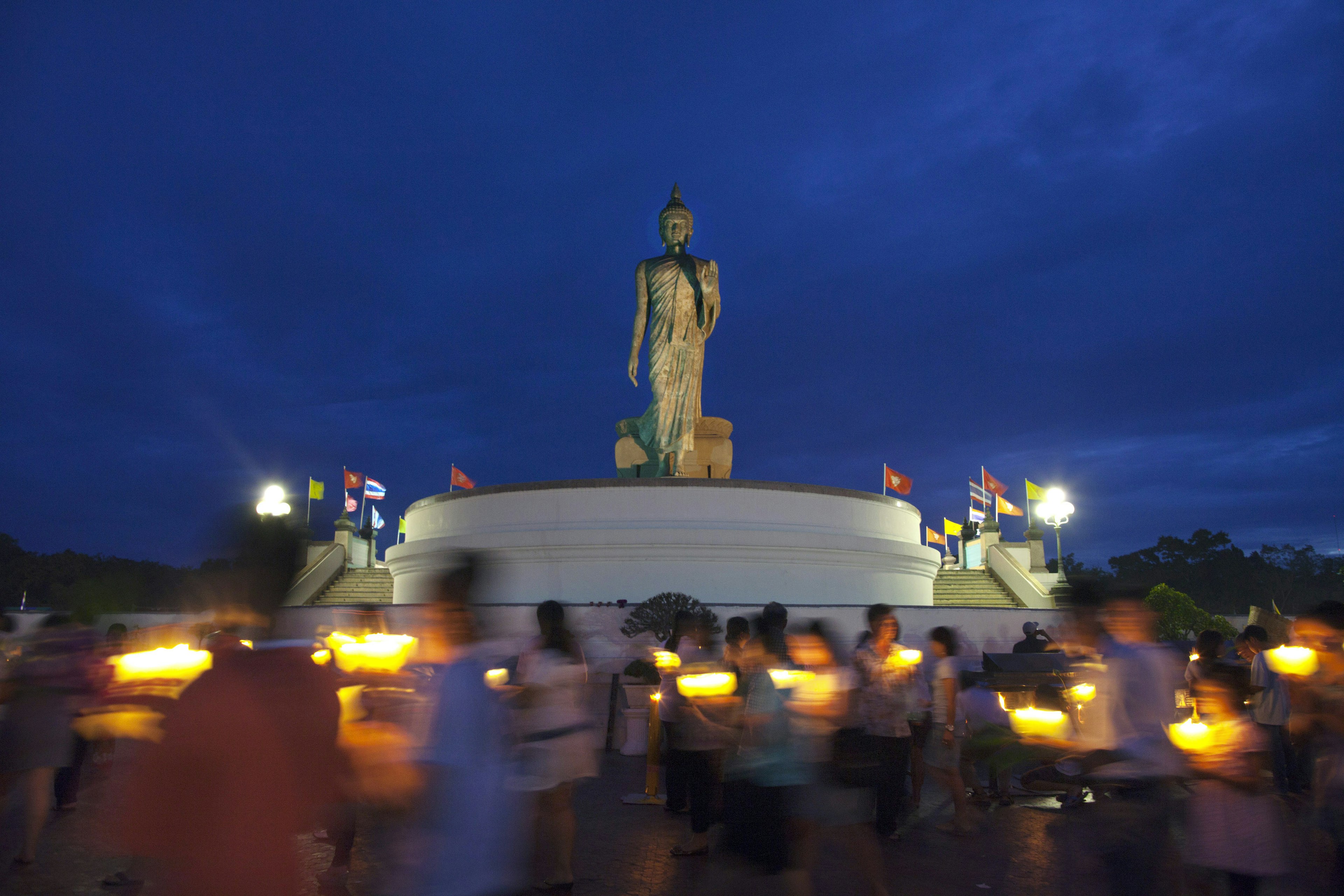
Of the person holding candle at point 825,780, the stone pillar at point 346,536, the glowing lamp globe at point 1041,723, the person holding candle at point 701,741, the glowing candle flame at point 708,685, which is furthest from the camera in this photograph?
the stone pillar at point 346,536

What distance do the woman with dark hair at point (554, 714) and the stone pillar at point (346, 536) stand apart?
21493 mm

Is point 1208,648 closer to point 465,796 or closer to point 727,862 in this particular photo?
point 727,862

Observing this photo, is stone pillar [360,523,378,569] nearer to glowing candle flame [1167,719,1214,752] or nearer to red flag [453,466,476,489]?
red flag [453,466,476,489]

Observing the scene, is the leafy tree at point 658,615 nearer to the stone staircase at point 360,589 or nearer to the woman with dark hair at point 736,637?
the woman with dark hair at point 736,637

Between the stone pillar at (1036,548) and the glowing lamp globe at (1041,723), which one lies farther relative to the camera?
the stone pillar at (1036,548)

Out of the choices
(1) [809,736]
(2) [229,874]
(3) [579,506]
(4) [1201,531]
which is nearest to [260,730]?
(2) [229,874]

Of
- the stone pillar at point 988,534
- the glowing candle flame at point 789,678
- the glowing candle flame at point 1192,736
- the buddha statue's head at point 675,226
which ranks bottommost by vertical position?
the glowing candle flame at point 1192,736

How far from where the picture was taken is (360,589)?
21484mm

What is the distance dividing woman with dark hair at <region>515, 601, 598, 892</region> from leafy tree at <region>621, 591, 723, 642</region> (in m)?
9.50

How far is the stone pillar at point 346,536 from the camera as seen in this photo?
2400 centimetres

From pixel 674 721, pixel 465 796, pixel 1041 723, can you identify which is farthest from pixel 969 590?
pixel 465 796

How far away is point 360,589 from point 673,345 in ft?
33.4

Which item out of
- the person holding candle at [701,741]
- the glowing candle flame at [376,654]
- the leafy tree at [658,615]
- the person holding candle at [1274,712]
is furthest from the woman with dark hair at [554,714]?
the leafy tree at [658,615]

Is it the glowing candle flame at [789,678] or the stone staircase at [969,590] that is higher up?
the stone staircase at [969,590]
